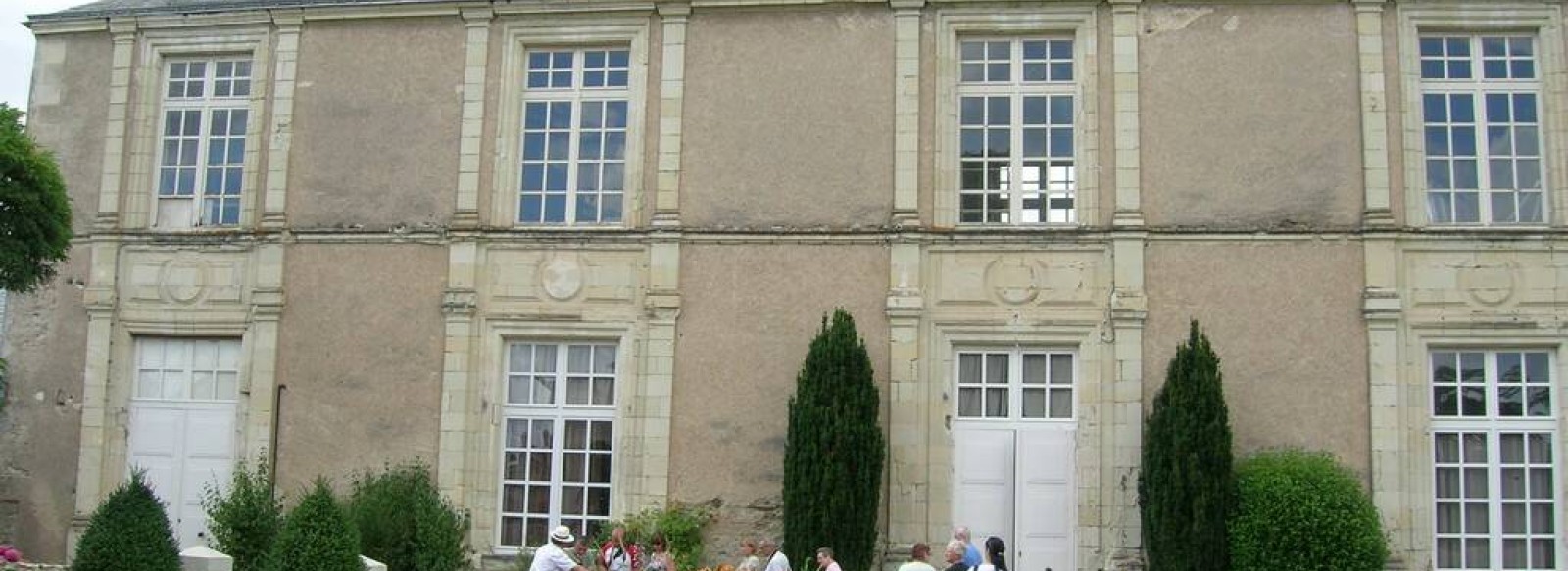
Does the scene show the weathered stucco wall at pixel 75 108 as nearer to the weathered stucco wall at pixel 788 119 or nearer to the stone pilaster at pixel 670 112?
the stone pilaster at pixel 670 112

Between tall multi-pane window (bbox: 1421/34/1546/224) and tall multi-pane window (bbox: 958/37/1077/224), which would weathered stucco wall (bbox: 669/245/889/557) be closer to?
tall multi-pane window (bbox: 958/37/1077/224)

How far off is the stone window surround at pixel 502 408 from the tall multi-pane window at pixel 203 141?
2867 mm

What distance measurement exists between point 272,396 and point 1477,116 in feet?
35.0

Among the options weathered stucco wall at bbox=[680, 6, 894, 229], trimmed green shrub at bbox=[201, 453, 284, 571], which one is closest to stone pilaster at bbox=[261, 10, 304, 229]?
trimmed green shrub at bbox=[201, 453, 284, 571]

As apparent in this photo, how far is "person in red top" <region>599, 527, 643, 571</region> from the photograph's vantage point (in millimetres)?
12305

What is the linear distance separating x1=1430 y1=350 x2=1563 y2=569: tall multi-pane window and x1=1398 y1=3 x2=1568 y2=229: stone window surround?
1284 millimetres

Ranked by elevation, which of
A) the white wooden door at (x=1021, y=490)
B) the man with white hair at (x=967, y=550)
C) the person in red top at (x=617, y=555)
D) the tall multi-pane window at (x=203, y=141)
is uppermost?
the tall multi-pane window at (x=203, y=141)

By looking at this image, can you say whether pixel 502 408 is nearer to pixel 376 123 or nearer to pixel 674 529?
pixel 674 529

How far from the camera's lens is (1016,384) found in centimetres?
1335

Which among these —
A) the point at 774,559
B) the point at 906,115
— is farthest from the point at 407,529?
the point at 906,115

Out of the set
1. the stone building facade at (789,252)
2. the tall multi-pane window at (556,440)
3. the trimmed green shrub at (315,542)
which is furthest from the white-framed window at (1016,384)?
the trimmed green shrub at (315,542)

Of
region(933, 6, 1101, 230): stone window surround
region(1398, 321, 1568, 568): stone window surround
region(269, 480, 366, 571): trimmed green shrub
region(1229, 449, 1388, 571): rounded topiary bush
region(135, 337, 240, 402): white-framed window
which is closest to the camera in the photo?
region(269, 480, 366, 571): trimmed green shrub

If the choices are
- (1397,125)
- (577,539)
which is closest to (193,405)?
(577,539)

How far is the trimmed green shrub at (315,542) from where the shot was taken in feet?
35.7
